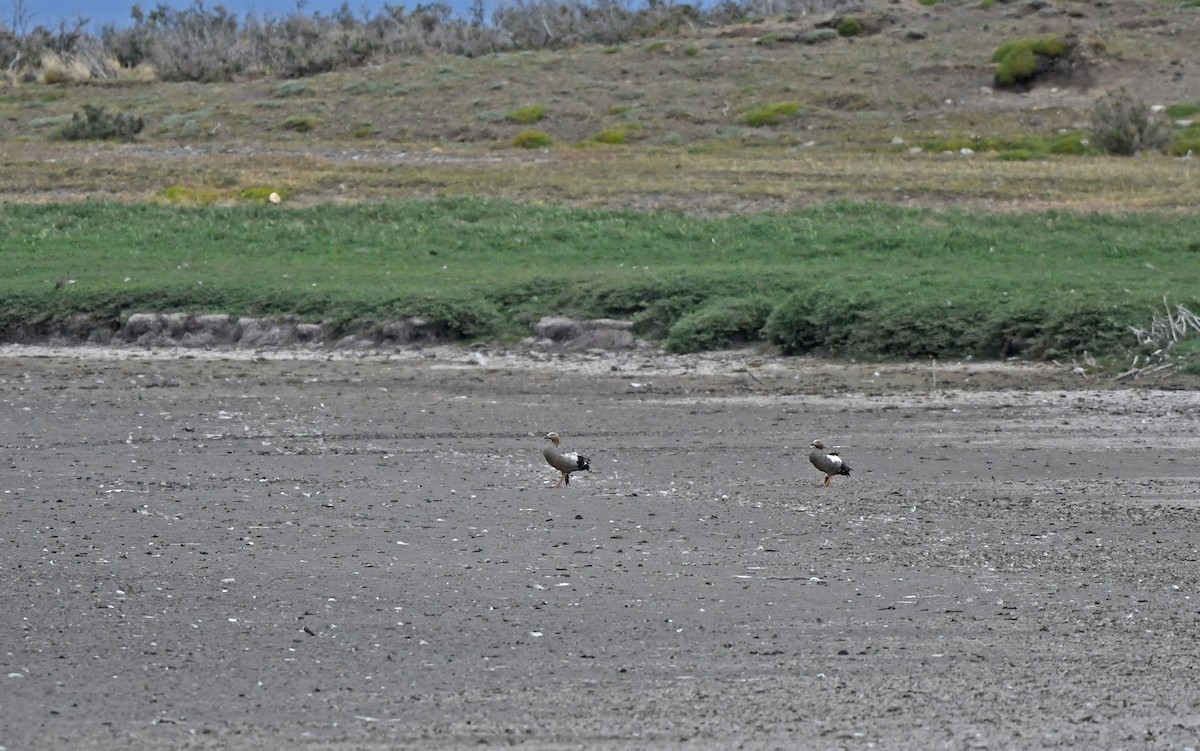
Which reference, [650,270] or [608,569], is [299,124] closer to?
[650,270]

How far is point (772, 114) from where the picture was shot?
46219 mm

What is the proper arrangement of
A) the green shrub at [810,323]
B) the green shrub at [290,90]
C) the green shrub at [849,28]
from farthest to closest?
1. the green shrub at [849,28]
2. the green shrub at [290,90]
3. the green shrub at [810,323]

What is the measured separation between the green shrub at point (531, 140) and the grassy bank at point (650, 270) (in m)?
16.4

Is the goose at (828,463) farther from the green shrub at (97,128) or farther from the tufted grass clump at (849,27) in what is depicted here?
the tufted grass clump at (849,27)

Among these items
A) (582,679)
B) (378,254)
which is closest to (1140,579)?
(582,679)

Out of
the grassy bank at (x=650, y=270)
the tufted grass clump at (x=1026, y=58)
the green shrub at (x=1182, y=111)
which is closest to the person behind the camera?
the grassy bank at (x=650, y=270)

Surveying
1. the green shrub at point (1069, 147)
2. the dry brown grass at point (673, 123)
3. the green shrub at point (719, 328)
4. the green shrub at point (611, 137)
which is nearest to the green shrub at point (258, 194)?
the dry brown grass at point (673, 123)

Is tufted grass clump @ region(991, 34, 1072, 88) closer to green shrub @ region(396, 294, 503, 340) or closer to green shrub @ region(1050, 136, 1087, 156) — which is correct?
green shrub @ region(1050, 136, 1087, 156)

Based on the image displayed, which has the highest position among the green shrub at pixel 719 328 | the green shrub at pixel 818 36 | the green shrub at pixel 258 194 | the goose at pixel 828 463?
the green shrub at pixel 818 36

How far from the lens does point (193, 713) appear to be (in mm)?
6660

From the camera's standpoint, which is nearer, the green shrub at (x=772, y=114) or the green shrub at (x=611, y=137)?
the green shrub at (x=611, y=137)

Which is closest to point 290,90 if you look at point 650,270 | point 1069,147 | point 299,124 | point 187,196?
point 299,124

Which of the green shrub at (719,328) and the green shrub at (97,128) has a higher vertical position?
the green shrub at (97,128)

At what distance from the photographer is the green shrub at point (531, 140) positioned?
4321 cm
